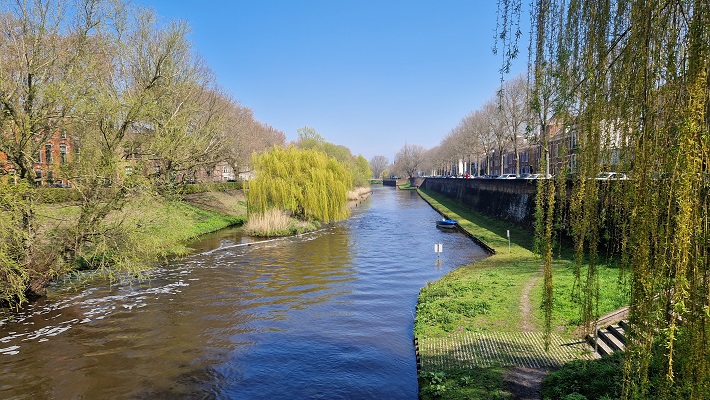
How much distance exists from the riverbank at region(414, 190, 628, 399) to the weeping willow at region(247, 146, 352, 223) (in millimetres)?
16367

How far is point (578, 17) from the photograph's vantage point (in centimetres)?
448

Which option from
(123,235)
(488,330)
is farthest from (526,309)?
(123,235)

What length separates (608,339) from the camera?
9.24 m

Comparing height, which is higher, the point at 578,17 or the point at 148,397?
the point at 578,17

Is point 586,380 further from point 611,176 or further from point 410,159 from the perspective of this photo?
point 410,159

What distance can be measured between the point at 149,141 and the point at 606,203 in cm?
1526

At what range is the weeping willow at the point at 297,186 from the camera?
30.7 m

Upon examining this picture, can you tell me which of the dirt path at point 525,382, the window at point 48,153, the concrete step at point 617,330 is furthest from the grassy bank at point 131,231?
the concrete step at point 617,330

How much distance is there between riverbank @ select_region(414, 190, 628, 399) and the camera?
809 cm

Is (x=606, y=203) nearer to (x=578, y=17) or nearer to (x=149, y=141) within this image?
(x=578, y=17)

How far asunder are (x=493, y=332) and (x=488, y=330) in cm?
17

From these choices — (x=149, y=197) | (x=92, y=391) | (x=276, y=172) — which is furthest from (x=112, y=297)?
(x=276, y=172)

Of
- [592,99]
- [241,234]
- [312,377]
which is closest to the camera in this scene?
[592,99]

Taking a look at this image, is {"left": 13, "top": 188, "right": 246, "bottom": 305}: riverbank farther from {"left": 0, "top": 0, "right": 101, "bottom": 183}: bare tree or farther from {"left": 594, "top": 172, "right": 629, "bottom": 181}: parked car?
{"left": 594, "top": 172, "right": 629, "bottom": 181}: parked car
